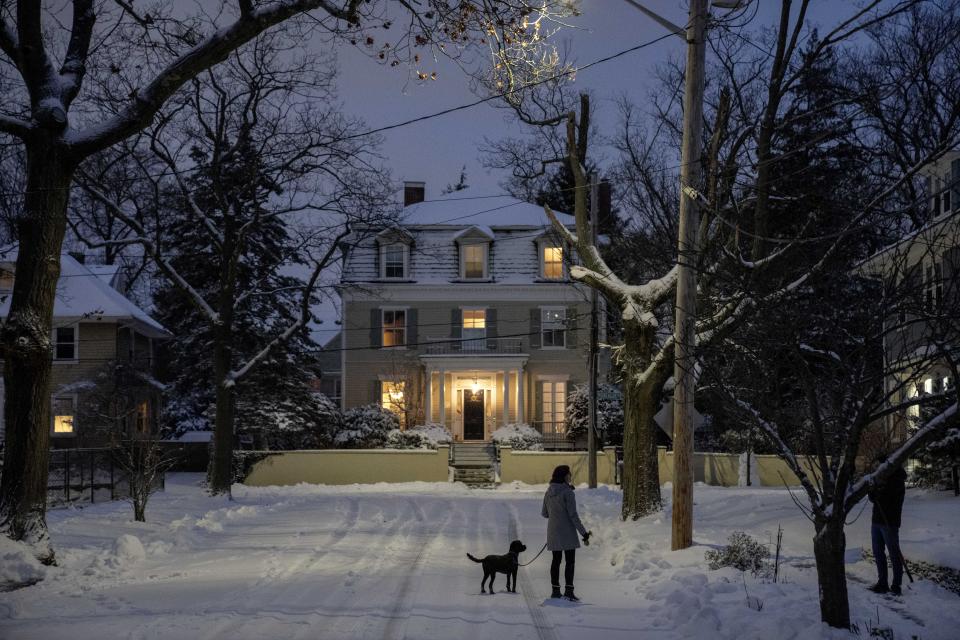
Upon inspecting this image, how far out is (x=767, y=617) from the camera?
8.51 metres

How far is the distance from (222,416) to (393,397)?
1564 cm

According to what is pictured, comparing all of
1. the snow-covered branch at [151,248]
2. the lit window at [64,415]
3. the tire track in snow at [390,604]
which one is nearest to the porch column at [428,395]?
the lit window at [64,415]

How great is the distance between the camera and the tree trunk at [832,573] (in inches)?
312

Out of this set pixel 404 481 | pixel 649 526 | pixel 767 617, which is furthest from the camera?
pixel 404 481

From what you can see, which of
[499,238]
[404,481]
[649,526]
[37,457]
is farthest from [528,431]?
[37,457]

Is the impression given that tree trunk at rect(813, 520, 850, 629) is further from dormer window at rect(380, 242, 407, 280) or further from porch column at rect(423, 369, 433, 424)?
dormer window at rect(380, 242, 407, 280)

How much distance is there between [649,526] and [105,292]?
2897cm

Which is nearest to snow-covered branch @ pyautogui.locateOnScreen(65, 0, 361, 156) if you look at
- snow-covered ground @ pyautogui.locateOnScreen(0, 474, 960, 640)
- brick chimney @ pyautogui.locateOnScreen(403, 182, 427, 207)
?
snow-covered ground @ pyautogui.locateOnScreen(0, 474, 960, 640)

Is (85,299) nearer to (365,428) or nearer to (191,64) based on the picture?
(365,428)

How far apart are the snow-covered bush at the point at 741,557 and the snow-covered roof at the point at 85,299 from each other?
2949cm

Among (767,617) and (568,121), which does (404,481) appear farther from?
(767,617)

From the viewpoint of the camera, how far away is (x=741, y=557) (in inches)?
448

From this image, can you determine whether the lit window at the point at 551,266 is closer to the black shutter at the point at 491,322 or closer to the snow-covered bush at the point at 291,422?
the black shutter at the point at 491,322

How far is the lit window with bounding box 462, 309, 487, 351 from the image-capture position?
41562mm
